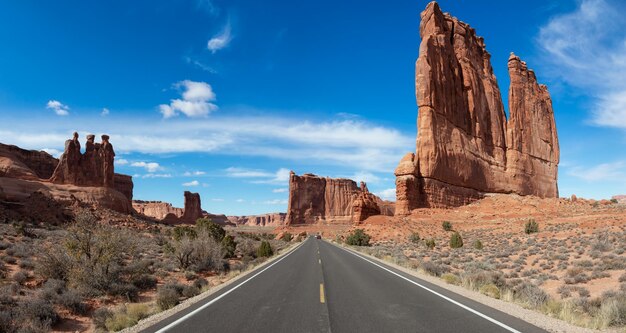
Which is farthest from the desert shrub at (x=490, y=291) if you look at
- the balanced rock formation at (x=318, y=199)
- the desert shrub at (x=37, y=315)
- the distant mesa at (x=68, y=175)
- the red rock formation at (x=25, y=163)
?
the balanced rock formation at (x=318, y=199)

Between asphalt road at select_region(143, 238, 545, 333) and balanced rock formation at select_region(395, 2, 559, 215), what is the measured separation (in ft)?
157

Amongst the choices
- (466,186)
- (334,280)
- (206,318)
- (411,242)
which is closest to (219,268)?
(334,280)

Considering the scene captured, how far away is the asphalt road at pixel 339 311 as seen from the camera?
22.3 ft

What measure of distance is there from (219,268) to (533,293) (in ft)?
52.1

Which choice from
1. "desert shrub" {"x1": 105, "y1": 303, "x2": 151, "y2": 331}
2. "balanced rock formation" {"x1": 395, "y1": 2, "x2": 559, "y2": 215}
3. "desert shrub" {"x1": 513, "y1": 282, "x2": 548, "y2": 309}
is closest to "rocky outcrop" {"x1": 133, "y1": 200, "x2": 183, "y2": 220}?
"balanced rock formation" {"x1": 395, "y1": 2, "x2": 559, "y2": 215}

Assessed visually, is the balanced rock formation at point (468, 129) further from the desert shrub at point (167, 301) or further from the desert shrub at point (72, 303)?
the desert shrub at point (72, 303)

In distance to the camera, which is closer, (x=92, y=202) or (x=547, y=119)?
(x=92, y=202)

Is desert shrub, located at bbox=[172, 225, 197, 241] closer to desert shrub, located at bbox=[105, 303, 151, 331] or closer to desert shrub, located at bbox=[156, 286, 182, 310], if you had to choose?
desert shrub, located at bbox=[156, 286, 182, 310]

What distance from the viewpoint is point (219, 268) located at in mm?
21031

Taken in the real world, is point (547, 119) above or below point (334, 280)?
above

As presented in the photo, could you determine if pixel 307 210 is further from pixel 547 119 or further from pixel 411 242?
pixel 411 242

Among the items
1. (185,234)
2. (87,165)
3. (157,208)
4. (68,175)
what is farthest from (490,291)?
(157,208)

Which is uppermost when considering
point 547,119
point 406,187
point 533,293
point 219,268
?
point 547,119

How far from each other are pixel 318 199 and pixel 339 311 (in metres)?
138
